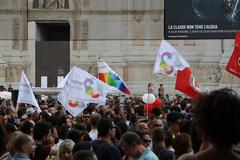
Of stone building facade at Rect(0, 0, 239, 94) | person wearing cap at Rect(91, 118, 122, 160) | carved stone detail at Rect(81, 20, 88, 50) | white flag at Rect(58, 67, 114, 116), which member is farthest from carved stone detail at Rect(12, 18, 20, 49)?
person wearing cap at Rect(91, 118, 122, 160)

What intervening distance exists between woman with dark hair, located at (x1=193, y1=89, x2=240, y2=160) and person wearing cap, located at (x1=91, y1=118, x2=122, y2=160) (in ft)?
12.9

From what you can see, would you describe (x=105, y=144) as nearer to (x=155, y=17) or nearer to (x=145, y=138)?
(x=145, y=138)

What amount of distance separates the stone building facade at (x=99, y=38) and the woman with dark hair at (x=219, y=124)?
32330 mm

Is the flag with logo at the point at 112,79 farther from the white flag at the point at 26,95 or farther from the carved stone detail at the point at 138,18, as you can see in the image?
the carved stone detail at the point at 138,18

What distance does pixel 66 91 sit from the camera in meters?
15.5

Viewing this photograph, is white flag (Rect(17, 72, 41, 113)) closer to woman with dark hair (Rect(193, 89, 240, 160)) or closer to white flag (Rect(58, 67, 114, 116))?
white flag (Rect(58, 67, 114, 116))

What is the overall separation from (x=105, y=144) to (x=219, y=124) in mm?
4276

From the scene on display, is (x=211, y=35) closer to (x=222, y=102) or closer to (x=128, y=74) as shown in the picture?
(x=128, y=74)

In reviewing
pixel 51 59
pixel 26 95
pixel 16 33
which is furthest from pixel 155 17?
pixel 26 95

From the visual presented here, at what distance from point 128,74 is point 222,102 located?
3288cm

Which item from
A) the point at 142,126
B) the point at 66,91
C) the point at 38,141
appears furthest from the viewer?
the point at 66,91

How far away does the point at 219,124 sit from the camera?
4113 mm

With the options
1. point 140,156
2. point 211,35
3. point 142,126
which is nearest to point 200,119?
point 140,156

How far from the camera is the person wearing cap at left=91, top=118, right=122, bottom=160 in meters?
8.09
